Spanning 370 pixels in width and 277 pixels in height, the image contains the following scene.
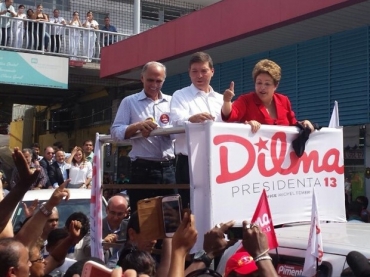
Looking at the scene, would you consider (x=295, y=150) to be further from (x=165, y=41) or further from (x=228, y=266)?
(x=165, y=41)

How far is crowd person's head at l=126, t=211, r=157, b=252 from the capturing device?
12.4 ft

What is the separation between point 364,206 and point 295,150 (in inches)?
294

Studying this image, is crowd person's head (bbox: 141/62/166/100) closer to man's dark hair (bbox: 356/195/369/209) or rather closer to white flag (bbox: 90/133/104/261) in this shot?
white flag (bbox: 90/133/104/261)

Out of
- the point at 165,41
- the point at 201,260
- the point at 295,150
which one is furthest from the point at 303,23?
the point at 201,260

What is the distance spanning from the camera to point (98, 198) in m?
4.57

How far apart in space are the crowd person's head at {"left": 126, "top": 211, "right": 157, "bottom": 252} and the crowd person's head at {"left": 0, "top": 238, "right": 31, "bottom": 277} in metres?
0.91

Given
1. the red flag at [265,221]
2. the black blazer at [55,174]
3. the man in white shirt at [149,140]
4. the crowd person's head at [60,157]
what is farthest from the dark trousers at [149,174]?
the crowd person's head at [60,157]

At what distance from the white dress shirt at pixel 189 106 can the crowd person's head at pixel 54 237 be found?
1338mm

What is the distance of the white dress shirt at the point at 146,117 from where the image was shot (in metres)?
4.58

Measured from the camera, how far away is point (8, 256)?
9.65 ft

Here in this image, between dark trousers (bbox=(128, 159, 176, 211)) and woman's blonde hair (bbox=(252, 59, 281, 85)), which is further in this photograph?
dark trousers (bbox=(128, 159, 176, 211))

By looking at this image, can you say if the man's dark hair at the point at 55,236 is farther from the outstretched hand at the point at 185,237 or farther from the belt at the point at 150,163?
the outstretched hand at the point at 185,237

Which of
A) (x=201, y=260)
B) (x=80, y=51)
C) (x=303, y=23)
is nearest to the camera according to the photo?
(x=201, y=260)

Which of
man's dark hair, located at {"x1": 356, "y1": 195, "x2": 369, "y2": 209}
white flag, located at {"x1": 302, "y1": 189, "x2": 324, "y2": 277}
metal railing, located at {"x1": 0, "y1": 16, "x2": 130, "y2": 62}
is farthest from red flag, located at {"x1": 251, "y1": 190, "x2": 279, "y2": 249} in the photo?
metal railing, located at {"x1": 0, "y1": 16, "x2": 130, "y2": 62}
